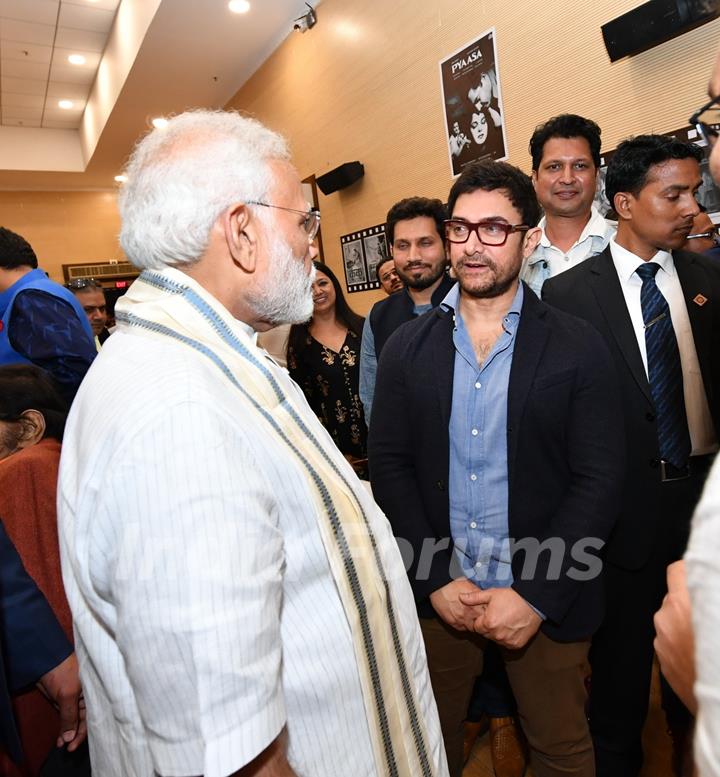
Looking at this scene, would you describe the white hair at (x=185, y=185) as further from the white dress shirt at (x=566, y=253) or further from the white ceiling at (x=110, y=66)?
the white ceiling at (x=110, y=66)

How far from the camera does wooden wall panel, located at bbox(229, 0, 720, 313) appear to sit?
254 cm

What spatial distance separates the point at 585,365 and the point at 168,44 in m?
5.64

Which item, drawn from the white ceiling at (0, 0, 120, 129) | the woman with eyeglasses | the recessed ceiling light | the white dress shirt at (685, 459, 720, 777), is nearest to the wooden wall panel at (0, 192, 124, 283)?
the white ceiling at (0, 0, 120, 129)

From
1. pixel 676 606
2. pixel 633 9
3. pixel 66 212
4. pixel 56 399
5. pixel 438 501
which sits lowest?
pixel 438 501

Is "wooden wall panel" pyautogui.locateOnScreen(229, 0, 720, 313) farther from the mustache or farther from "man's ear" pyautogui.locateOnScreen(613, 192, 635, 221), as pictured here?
the mustache

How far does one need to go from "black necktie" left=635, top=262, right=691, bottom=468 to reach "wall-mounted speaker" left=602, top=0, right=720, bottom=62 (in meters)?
1.35

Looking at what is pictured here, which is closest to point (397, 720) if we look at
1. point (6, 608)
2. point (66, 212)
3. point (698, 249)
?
point (6, 608)

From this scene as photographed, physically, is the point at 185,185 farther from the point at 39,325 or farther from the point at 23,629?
the point at 39,325

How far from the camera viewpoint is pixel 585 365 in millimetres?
1410

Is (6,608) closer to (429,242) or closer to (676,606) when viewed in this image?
(676,606)

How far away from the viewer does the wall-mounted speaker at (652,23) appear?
85.5 inches

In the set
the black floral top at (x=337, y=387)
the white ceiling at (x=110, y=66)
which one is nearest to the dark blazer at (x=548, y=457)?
the black floral top at (x=337, y=387)

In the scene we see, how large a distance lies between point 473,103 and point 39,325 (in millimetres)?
2886

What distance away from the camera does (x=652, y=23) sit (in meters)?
2.31
